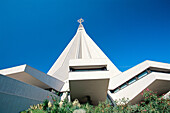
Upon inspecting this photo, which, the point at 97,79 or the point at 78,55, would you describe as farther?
the point at 78,55

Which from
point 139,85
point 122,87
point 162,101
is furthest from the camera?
point 122,87

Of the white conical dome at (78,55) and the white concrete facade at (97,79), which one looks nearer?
the white concrete facade at (97,79)

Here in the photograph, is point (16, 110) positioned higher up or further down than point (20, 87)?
further down

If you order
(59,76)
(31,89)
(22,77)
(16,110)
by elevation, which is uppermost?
(59,76)

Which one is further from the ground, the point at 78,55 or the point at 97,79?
the point at 78,55

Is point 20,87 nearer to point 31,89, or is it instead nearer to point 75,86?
point 31,89

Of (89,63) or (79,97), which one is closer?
(89,63)

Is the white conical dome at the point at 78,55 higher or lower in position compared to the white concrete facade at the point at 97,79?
higher

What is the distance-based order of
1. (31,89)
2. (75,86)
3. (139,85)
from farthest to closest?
1. (139,85)
2. (75,86)
3. (31,89)

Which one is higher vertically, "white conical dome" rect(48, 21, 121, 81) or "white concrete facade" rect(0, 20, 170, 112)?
"white conical dome" rect(48, 21, 121, 81)

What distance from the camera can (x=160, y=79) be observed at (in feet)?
25.6

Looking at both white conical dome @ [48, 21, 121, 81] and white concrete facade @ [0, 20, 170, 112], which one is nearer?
white concrete facade @ [0, 20, 170, 112]

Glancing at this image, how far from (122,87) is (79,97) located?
4171mm

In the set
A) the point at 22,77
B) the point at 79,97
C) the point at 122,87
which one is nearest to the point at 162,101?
the point at 79,97
